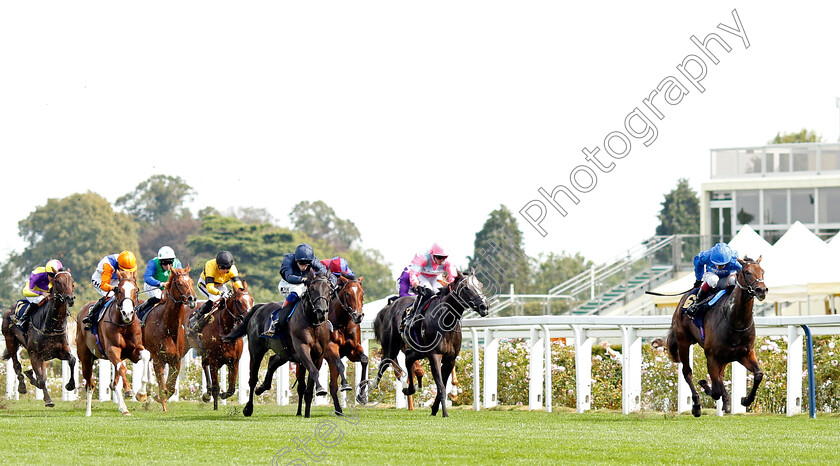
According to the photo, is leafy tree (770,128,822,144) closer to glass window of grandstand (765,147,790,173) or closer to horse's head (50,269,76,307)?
glass window of grandstand (765,147,790,173)

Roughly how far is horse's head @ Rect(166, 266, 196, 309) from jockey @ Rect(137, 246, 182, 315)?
0.72m

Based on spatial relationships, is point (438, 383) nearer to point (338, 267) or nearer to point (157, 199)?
point (338, 267)

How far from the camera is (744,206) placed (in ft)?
103

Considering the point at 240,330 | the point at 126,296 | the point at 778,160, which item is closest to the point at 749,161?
the point at 778,160

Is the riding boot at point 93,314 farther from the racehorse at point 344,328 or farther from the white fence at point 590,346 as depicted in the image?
the white fence at point 590,346

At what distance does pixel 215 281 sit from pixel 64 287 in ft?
5.63

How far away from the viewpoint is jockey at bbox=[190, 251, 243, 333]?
551 inches

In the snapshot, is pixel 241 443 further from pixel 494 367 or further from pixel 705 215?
pixel 705 215

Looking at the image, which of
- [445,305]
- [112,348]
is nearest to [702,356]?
[445,305]

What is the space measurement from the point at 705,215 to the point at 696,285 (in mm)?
20835

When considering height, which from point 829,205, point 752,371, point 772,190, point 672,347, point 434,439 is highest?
point 772,190

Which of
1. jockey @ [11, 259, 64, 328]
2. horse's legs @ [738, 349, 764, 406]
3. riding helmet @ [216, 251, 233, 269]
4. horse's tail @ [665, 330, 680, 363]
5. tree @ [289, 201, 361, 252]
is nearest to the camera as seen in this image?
horse's legs @ [738, 349, 764, 406]

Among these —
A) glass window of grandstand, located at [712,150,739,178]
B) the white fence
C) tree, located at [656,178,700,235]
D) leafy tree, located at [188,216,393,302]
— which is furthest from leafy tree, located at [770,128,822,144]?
the white fence

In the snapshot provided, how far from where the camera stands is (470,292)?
39.0 ft
